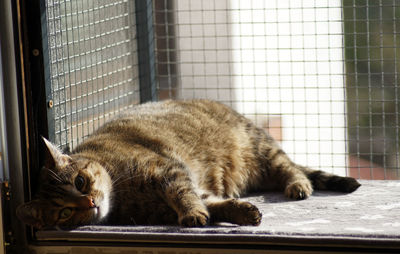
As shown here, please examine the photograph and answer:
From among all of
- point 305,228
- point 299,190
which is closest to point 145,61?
point 299,190

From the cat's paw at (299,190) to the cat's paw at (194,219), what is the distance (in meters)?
0.67

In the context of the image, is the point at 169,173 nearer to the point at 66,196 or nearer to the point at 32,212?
the point at 66,196

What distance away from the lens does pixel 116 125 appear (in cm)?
325

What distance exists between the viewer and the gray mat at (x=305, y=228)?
7.89ft

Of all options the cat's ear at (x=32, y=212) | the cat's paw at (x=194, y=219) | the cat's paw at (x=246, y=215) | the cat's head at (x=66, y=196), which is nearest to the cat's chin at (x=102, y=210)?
the cat's head at (x=66, y=196)

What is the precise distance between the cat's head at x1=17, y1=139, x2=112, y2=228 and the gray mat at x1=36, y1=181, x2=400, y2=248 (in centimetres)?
6

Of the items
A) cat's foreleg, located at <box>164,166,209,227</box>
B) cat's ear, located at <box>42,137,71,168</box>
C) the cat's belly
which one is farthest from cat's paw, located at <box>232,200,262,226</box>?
cat's ear, located at <box>42,137,71,168</box>

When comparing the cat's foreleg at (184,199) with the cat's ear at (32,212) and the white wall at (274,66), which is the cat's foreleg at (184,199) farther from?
the white wall at (274,66)

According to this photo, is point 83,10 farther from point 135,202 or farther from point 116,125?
point 135,202

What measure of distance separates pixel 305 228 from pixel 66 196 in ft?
2.94

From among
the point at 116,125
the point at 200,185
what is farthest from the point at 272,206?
the point at 116,125

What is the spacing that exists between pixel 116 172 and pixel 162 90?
4.46 ft

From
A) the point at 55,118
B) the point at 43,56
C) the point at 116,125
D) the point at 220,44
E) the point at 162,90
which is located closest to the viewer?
the point at 43,56

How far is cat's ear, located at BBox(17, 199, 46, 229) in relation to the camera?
2.61 meters
